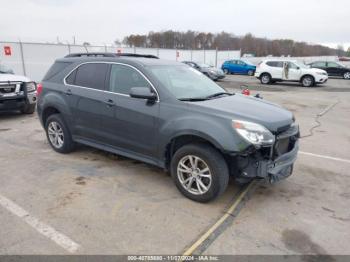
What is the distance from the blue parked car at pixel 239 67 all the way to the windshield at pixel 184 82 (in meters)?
26.4

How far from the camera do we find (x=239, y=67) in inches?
1206

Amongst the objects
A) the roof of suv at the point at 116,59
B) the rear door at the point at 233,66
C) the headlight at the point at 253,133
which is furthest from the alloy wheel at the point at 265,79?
the headlight at the point at 253,133

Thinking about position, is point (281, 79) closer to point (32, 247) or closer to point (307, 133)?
point (307, 133)

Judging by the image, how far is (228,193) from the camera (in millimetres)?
4094

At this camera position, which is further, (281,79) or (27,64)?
(281,79)

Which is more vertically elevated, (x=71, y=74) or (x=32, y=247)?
(x=71, y=74)

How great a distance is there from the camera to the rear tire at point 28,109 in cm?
876

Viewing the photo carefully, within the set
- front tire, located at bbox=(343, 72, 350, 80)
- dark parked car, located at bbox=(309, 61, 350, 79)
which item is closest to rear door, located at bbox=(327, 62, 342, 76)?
dark parked car, located at bbox=(309, 61, 350, 79)

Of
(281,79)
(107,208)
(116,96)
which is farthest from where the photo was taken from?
(281,79)

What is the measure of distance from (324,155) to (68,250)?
4.80 m

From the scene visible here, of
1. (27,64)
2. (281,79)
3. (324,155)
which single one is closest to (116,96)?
(324,155)

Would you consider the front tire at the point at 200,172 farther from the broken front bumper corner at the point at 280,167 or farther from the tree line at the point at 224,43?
the tree line at the point at 224,43

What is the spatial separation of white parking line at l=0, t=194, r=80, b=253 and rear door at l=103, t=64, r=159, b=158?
5.08 ft

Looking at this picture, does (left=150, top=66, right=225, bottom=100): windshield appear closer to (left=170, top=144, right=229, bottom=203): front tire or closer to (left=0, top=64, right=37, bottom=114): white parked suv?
(left=170, top=144, right=229, bottom=203): front tire
